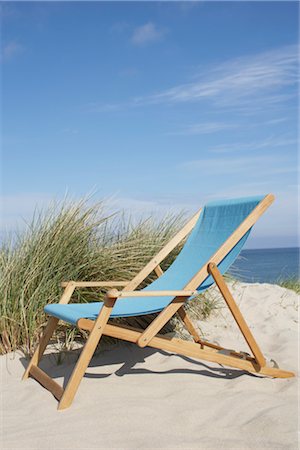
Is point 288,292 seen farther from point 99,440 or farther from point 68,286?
point 99,440

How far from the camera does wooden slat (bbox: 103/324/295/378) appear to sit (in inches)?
108

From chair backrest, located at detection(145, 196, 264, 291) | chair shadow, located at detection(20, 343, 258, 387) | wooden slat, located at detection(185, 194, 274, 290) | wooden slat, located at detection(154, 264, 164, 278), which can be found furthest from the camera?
wooden slat, located at detection(154, 264, 164, 278)

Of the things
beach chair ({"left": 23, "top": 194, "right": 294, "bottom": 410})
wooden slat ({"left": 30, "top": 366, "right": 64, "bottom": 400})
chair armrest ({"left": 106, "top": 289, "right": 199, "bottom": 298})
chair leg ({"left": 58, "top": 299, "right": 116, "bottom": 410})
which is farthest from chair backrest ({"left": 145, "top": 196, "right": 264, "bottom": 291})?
wooden slat ({"left": 30, "top": 366, "right": 64, "bottom": 400})

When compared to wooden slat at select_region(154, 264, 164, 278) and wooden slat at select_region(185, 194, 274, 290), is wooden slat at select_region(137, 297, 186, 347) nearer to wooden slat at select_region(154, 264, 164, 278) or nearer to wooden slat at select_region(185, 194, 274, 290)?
wooden slat at select_region(185, 194, 274, 290)

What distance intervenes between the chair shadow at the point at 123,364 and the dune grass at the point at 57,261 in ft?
0.51

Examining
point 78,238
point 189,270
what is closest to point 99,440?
point 189,270

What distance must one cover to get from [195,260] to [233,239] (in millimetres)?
516

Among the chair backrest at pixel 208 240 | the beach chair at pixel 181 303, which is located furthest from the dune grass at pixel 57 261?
the chair backrest at pixel 208 240

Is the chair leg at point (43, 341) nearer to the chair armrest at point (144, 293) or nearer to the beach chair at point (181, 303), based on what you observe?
the beach chair at point (181, 303)

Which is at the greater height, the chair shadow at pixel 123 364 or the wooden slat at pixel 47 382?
the wooden slat at pixel 47 382

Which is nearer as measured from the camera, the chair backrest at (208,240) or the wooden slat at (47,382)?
the wooden slat at (47,382)

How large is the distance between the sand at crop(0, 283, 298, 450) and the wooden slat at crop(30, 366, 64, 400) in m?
0.04

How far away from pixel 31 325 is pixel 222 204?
163 centimetres

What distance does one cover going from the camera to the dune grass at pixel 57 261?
361cm
